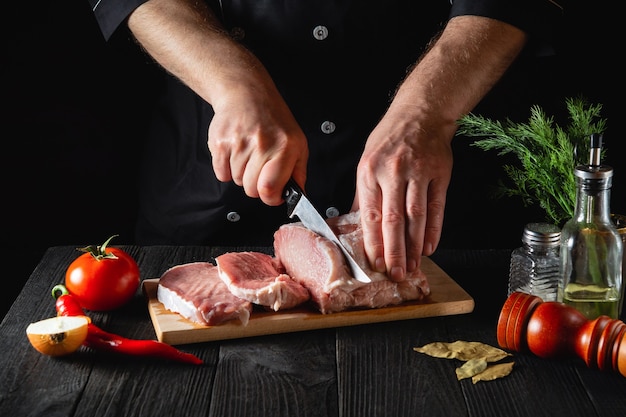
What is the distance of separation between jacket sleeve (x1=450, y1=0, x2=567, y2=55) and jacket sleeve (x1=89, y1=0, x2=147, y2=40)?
1067 mm

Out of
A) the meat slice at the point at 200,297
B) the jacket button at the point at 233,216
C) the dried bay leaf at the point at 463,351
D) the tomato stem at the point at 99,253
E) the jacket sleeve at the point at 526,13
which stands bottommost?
the jacket button at the point at 233,216

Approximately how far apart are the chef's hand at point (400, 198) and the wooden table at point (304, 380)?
0.19 metres

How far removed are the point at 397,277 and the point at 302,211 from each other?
1.07 ft

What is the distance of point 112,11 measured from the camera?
9.04 feet

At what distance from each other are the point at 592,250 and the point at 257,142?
91cm

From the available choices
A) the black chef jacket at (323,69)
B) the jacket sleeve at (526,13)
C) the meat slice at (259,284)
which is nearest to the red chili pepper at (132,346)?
the meat slice at (259,284)

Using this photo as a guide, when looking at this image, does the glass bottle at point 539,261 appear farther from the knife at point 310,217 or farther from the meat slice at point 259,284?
the meat slice at point 259,284

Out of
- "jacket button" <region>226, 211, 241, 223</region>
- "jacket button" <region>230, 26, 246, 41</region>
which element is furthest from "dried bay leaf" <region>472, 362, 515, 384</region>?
"jacket button" <region>230, 26, 246, 41</region>

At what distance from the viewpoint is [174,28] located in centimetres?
263

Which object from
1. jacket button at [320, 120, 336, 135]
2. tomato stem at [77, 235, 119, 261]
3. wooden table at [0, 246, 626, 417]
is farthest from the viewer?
jacket button at [320, 120, 336, 135]

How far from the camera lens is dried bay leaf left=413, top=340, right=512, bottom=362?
1946 millimetres

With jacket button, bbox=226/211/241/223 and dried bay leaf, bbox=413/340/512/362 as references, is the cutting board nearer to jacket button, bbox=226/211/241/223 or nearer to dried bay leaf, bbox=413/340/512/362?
dried bay leaf, bbox=413/340/512/362

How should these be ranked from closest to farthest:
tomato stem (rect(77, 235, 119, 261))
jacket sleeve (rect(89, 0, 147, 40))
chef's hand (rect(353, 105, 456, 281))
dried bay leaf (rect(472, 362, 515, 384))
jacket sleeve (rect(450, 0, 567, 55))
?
dried bay leaf (rect(472, 362, 515, 384)), chef's hand (rect(353, 105, 456, 281)), tomato stem (rect(77, 235, 119, 261)), jacket sleeve (rect(450, 0, 567, 55)), jacket sleeve (rect(89, 0, 147, 40))

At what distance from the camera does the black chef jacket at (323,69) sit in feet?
8.96
